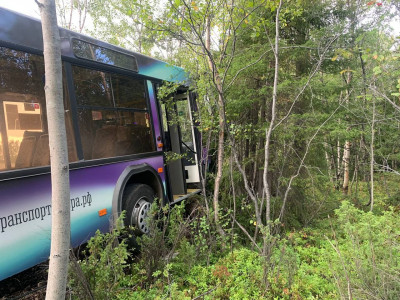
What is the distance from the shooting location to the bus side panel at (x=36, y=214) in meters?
A: 2.23

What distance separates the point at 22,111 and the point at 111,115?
3.78 ft

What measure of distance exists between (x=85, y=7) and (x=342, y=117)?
44.0 feet

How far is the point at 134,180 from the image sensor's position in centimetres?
402

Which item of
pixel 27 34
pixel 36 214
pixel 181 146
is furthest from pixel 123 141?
pixel 181 146

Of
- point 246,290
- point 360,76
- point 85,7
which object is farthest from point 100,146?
point 85,7

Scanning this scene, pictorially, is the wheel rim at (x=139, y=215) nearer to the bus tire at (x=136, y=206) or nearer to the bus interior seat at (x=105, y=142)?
the bus tire at (x=136, y=206)

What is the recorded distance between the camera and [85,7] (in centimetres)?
1273

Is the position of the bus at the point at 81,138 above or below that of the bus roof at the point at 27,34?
below

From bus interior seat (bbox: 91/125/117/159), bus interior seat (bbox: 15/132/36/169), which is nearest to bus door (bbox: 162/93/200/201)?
bus interior seat (bbox: 91/125/117/159)

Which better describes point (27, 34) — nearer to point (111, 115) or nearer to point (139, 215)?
point (111, 115)

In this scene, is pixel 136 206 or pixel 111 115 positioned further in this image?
pixel 136 206

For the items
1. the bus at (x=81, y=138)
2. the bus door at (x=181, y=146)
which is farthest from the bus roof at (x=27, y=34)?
the bus door at (x=181, y=146)

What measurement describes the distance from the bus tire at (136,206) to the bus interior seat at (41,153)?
1327 millimetres

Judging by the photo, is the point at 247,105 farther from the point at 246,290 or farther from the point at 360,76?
the point at 246,290
